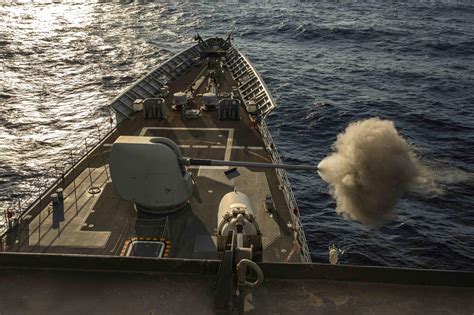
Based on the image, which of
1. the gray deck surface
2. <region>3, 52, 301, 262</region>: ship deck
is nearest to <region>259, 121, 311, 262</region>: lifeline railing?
<region>3, 52, 301, 262</region>: ship deck

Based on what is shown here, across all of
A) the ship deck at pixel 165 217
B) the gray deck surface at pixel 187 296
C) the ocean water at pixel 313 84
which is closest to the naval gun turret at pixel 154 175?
the ship deck at pixel 165 217

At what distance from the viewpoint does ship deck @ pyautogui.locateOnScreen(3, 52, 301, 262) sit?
66.0ft

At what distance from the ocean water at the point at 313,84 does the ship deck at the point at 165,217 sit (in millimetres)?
8916

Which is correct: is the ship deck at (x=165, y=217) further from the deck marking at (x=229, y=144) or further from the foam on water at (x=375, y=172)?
the foam on water at (x=375, y=172)

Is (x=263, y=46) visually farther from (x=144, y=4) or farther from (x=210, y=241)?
(x=210, y=241)

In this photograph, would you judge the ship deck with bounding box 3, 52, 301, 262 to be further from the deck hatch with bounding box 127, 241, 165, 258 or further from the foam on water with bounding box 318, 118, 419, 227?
the foam on water with bounding box 318, 118, 419, 227

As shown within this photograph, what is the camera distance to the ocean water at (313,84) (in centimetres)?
3434

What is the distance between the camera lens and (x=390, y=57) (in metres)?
73.4

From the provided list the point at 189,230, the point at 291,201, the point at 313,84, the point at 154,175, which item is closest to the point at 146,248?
the point at 189,230

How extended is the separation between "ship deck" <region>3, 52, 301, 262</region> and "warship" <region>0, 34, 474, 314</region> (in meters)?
0.07

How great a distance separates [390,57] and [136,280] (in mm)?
71919

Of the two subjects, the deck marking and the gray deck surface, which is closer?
the gray deck surface

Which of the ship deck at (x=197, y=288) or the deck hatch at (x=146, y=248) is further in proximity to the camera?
the deck hatch at (x=146, y=248)

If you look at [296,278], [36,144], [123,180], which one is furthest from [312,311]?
[36,144]
